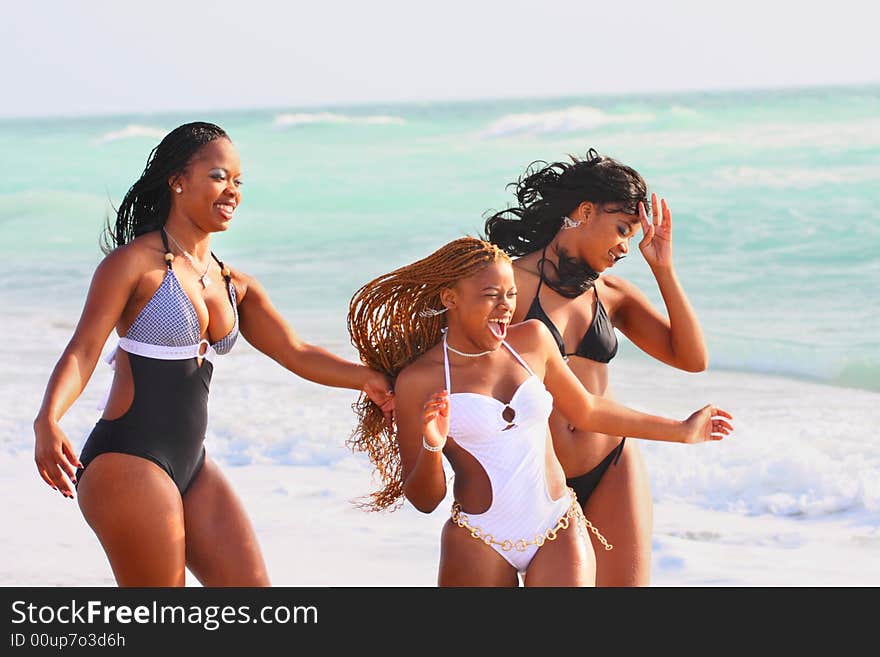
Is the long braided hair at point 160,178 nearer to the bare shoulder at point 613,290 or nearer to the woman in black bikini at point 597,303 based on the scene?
the woman in black bikini at point 597,303

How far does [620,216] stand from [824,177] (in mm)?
22045

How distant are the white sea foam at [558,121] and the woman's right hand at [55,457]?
30.5 m

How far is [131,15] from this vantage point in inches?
1754

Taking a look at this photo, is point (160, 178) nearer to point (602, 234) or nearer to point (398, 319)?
point (398, 319)

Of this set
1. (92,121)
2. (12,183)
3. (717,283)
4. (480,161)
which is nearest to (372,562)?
(717,283)

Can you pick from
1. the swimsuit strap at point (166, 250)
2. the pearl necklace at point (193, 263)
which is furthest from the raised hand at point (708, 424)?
the swimsuit strap at point (166, 250)

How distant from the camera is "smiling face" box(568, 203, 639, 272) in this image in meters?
5.20

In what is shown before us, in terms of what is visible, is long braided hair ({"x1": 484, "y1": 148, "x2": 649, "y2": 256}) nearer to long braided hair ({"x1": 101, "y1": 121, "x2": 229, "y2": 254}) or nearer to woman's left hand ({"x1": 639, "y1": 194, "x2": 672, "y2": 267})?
woman's left hand ({"x1": 639, "y1": 194, "x2": 672, "y2": 267})

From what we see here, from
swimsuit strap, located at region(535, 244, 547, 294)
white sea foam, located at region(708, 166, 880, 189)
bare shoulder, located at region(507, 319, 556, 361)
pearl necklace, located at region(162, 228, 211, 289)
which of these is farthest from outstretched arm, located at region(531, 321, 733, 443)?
white sea foam, located at region(708, 166, 880, 189)

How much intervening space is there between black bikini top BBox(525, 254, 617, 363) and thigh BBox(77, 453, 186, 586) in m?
1.44

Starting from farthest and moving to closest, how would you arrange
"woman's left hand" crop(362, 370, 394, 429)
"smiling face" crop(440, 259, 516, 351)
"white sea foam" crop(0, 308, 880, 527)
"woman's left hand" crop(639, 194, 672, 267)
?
1. "white sea foam" crop(0, 308, 880, 527)
2. "woman's left hand" crop(639, 194, 672, 267)
3. "woman's left hand" crop(362, 370, 394, 429)
4. "smiling face" crop(440, 259, 516, 351)

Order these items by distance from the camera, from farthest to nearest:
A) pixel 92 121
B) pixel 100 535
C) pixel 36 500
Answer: pixel 92 121 → pixel 36 500 → pixel 100 535

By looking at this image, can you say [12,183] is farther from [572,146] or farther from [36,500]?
[36,500]

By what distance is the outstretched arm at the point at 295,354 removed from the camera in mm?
4961
